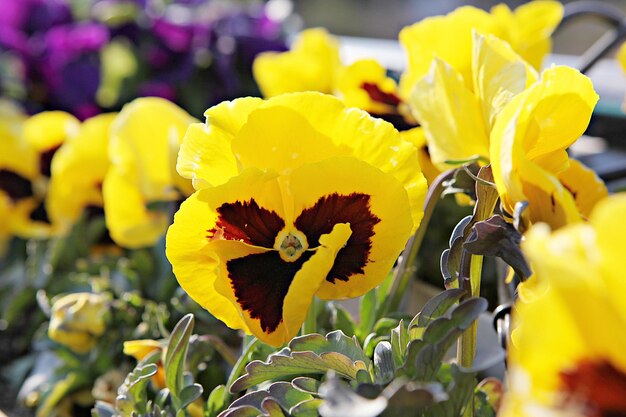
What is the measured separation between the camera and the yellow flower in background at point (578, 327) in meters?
0.30

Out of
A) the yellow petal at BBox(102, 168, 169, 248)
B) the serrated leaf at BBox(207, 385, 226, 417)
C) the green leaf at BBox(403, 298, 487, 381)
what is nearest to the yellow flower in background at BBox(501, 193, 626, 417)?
the green leaf at BBox(403, 298, 487, 381)

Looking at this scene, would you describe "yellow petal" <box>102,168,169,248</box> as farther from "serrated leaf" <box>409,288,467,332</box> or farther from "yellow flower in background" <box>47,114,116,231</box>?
"serrated leaf" <box>409,288,467,332</box>

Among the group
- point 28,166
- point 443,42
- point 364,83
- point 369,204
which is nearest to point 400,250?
point 369,204

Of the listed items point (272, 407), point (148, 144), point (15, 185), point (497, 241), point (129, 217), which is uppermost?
point (497, 241)

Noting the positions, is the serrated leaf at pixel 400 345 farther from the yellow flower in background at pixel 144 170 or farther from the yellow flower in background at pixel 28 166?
the yellow flower in background at pixel 28 166

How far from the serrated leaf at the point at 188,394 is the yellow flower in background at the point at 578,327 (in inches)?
12.5

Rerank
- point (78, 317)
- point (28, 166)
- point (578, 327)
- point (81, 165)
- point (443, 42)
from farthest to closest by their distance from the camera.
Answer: point (28, 166)
point (81, 165)
point (78, 317)
point (443, 42)
point (578, 327)

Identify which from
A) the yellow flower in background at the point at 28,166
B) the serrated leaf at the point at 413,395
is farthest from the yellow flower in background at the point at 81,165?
the serrated leaf at the point at 413,395

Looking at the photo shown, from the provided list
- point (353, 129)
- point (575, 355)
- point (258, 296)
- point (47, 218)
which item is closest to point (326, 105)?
point (353, 129)

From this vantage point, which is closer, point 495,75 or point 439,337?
point 439,337

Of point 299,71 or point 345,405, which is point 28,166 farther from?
point 345,405

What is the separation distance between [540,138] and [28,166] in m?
0.88

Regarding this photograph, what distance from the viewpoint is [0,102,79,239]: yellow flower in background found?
3.91 ft

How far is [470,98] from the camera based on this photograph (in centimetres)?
62
